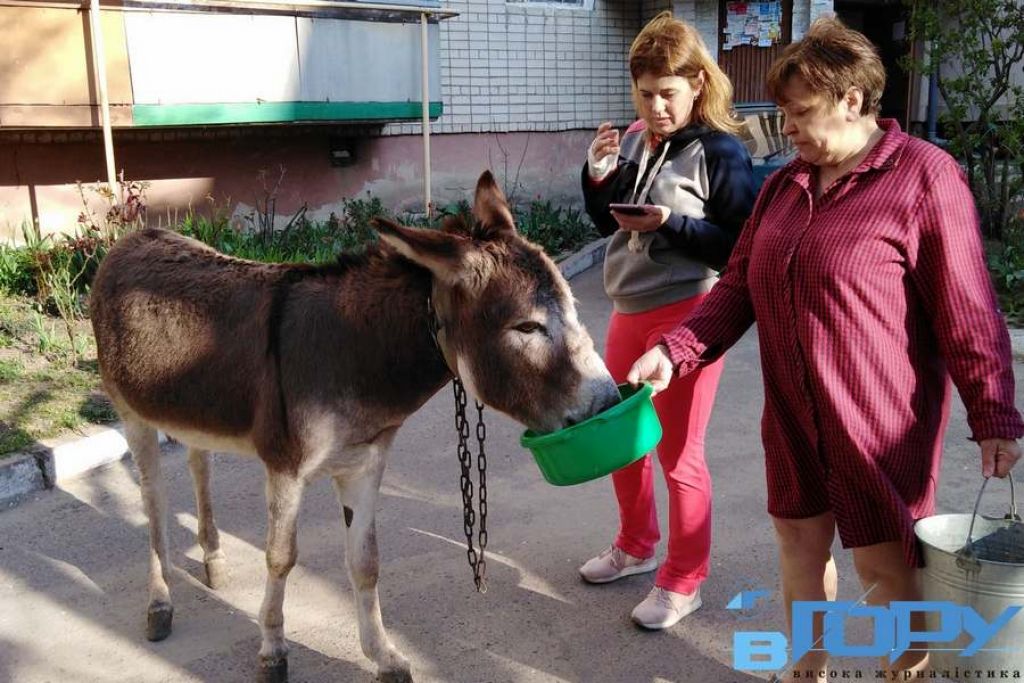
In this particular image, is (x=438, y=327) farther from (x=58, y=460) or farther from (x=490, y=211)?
(x=58, y=460)

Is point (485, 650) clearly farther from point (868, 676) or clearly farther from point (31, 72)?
point (31, 72)

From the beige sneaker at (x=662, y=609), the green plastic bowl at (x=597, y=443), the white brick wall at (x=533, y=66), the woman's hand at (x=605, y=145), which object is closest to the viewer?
the green plastic bowl at (x=597, y=443)

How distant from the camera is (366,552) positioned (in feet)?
→ 10.9

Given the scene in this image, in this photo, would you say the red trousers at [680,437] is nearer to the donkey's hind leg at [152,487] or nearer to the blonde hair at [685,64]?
the blonde hair at [685,64]

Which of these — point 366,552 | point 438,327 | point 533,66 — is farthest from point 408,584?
point 533,66

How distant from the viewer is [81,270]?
277 inches

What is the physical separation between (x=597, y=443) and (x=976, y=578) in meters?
0.97

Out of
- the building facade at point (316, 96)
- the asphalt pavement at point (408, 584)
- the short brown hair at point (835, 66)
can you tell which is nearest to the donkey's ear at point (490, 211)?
the short brown hair at point (835, 66)

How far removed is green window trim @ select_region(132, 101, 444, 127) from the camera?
808 centimetres

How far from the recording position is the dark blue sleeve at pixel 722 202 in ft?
10.4

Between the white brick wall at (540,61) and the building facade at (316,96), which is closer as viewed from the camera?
the building facade at (316,96)

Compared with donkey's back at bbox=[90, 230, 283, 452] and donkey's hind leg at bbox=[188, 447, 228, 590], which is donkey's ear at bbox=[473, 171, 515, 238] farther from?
donkey's hind leg at bbox=[188, 447, 228, 590]

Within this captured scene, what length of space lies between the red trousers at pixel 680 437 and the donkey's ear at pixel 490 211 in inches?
29.9

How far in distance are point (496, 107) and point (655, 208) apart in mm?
9046
